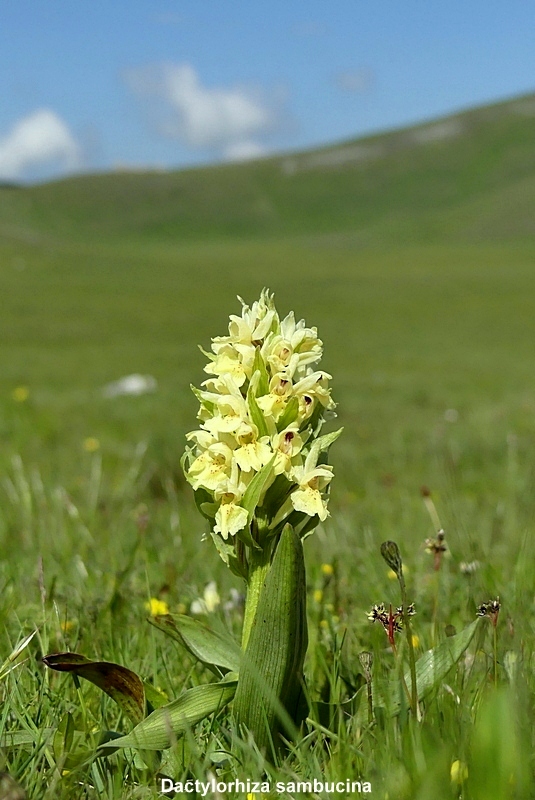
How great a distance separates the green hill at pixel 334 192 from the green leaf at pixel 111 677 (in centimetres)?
9794

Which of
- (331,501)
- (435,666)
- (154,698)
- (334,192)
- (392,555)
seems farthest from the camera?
(334,192)

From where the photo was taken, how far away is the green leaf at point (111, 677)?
5.62 feet

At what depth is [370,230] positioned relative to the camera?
109312 millimetres

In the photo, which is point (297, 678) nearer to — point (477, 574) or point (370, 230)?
point (477, 574)

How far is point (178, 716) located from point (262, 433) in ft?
2.10

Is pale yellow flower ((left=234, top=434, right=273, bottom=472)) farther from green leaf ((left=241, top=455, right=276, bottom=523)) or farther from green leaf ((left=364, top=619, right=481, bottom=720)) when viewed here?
green leaf ((left=364, top=619, right=481, bottom=720))

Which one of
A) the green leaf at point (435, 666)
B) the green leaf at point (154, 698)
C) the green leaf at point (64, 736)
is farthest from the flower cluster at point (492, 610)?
the green leaf at point (64, 736)

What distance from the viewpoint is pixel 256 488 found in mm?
1783

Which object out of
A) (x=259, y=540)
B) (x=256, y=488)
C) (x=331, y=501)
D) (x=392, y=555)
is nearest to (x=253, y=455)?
(x=256, y=488)

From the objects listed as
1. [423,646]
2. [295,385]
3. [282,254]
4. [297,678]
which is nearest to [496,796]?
[297,678]

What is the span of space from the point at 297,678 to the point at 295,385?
648 mm

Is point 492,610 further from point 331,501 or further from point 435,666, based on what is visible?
point 331,501

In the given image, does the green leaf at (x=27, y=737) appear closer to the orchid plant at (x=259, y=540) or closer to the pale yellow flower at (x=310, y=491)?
the orchid plant at (x=259, y=540)

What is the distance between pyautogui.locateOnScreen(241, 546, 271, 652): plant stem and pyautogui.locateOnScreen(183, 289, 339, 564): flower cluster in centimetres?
8
